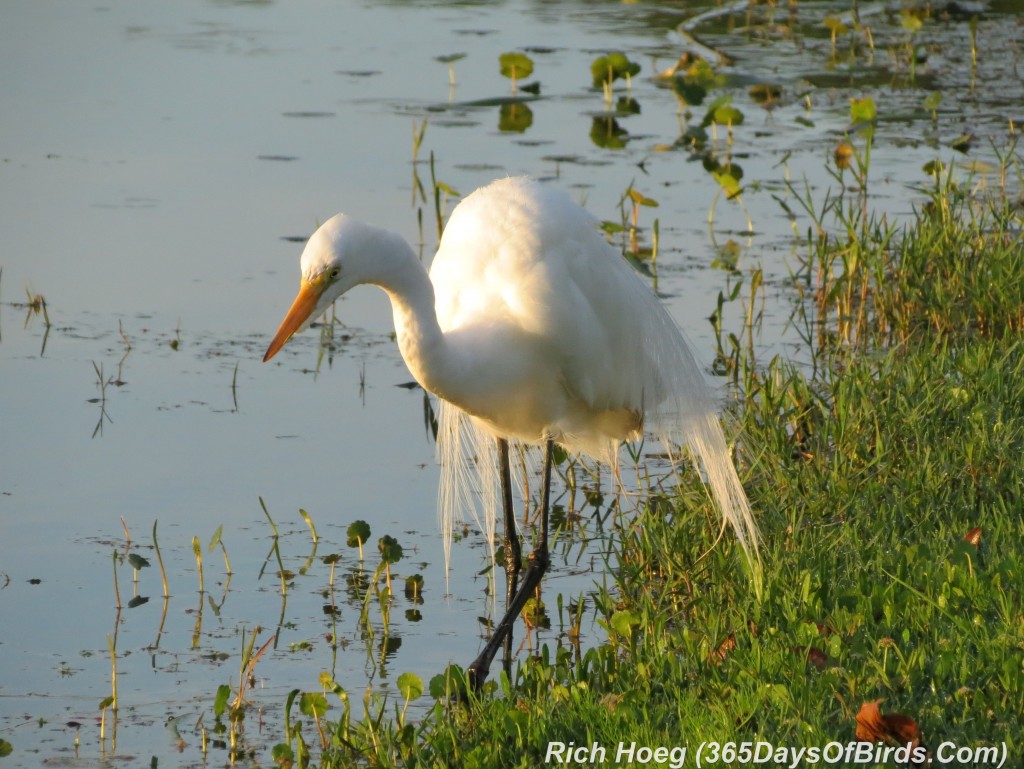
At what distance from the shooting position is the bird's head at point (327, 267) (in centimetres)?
344

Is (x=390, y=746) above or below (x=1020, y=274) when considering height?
below

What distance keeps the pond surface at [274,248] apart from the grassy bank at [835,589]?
446 millimetres

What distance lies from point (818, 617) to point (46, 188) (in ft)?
17.1

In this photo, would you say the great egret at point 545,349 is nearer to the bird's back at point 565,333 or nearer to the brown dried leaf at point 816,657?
the bird's back at point 565,333

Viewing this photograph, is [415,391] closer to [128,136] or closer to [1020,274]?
[1020,274]

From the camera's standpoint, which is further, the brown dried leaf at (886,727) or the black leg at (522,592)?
the black leg at (522,592)

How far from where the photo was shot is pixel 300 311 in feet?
11.4

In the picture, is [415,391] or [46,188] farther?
[46,188]

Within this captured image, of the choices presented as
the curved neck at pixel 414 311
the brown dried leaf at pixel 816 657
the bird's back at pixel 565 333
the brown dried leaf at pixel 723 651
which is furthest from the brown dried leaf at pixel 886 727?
the curved neck at pixel 414 311

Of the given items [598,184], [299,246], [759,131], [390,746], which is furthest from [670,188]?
[390,746]

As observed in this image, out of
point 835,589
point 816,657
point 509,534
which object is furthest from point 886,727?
point 509,534

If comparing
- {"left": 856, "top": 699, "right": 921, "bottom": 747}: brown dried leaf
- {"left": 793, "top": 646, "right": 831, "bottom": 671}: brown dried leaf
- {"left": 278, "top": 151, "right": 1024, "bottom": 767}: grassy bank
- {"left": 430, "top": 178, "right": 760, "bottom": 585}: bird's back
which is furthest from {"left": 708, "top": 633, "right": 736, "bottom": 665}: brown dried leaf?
{"left": 856, "top": 699, "right": 921, "bottom": 747}: brown dried leaf

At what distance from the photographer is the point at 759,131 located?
8.78m

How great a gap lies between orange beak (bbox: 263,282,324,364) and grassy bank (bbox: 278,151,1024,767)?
784mm
